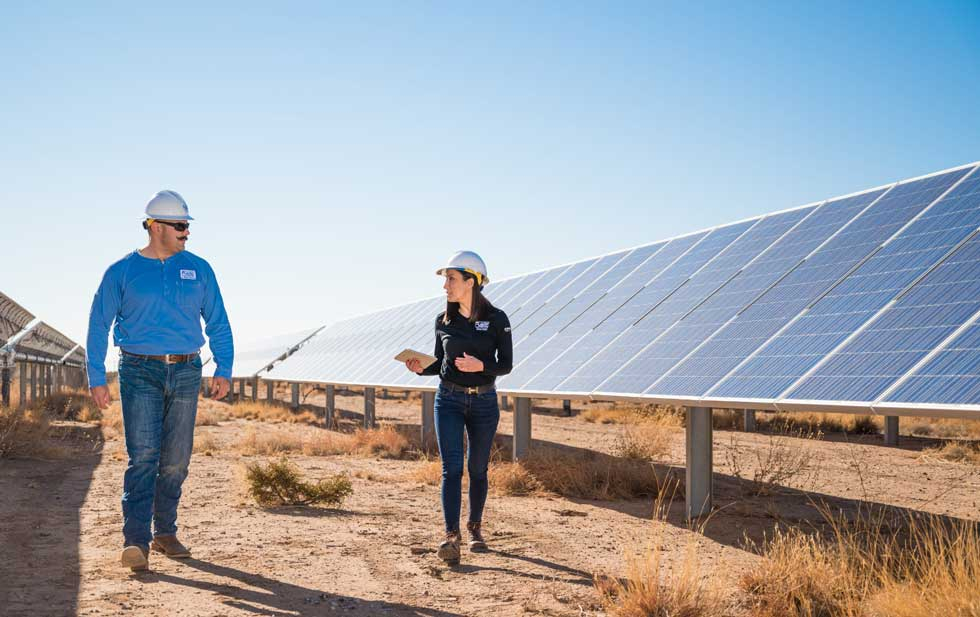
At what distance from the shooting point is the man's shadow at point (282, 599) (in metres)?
5.30

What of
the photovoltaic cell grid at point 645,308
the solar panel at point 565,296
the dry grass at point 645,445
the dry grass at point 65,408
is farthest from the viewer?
the dry grass at point 65,408

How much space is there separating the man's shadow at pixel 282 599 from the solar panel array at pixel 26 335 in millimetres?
16587

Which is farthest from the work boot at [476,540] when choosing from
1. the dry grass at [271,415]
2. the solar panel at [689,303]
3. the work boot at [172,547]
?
the dry grass at [271,415]

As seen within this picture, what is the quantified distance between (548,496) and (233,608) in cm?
584

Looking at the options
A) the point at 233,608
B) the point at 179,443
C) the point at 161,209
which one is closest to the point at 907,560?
the point at 233,608

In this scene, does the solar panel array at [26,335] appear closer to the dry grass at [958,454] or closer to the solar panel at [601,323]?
the solar panel at [601,323]

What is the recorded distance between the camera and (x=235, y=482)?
11992 mm

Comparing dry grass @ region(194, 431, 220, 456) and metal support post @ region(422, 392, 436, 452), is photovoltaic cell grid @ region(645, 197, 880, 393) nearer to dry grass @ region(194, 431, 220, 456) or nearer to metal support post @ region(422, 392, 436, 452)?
metal support post @ region(422, 392, 436, 452)

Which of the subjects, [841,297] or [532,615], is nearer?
[532,615]

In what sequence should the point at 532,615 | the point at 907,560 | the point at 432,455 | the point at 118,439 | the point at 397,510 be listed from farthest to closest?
the point at 118,439
the point at 432,455
the point at 397,510
the point at 907,560
the point at 532,615

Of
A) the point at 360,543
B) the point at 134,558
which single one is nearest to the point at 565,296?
the point at 360,543

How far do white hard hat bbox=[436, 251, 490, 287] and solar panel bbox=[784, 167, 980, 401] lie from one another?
2819 millimetres

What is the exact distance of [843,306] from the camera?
28.5 feet

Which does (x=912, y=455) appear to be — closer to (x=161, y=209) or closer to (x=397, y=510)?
(x=397, y=510)
